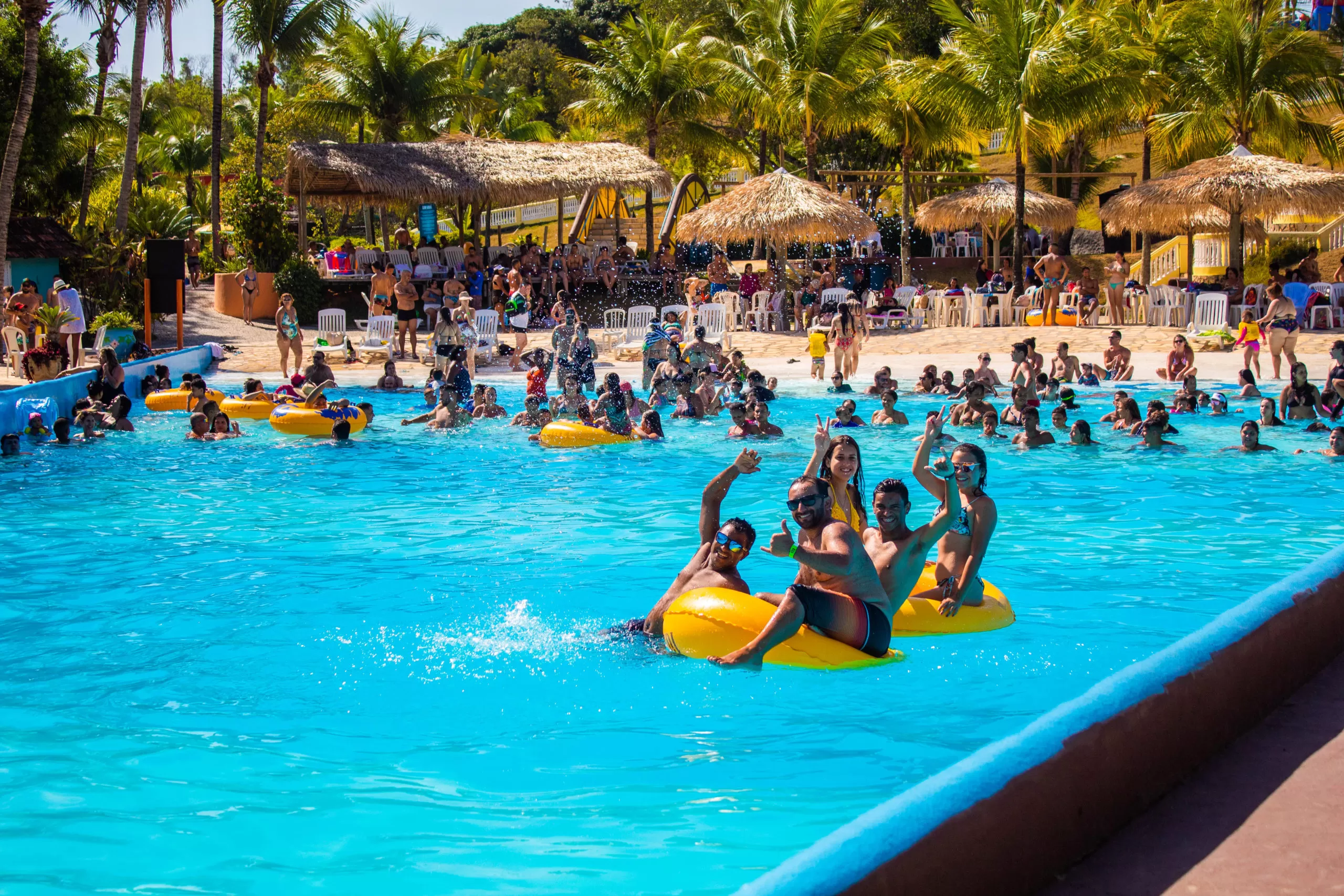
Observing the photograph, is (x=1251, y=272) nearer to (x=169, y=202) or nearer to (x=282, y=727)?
(x=169, y=202)

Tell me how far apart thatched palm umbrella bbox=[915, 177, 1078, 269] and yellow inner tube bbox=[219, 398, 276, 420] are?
16.3 m

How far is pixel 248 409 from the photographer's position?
16.9 meters

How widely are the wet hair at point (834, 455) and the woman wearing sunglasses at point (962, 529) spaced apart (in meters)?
0.39

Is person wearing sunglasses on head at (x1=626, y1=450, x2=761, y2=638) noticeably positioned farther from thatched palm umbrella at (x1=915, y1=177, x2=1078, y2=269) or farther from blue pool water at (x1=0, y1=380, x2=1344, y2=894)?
thatched palm umbrella at (x1=915, y1=177, x2=1078, y2=269)

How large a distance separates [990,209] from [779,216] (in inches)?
216

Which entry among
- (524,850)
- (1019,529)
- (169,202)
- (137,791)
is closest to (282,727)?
(137,791)

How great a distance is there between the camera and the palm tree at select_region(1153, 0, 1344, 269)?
25500 millimetres

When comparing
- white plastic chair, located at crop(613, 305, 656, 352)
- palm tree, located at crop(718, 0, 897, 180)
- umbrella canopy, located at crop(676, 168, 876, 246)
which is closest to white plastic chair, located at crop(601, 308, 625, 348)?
white plastic chair, located at crop(613, 305, 656, 352)

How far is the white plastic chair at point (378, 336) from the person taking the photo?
22656 mm

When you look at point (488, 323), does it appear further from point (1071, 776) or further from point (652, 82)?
point (1071, 776)

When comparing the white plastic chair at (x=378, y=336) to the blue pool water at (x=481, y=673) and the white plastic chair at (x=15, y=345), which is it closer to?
the white plastic chair at (x=15, y=345)

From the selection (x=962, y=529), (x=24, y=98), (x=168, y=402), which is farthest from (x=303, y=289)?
(x=962, y=529)

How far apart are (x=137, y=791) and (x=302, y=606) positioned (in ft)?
10.3

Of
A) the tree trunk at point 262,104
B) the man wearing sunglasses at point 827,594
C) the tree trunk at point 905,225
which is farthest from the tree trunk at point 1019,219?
the man wearing sunglasses at point 827,594
